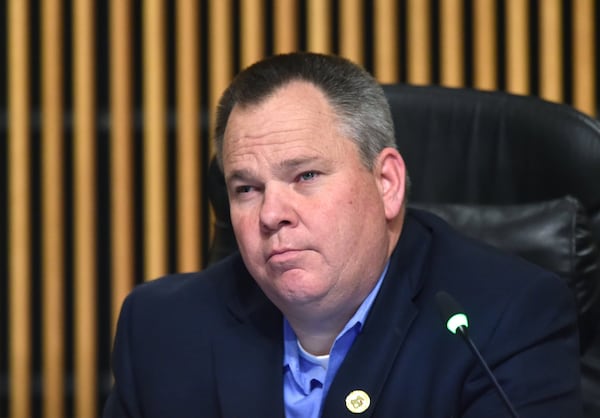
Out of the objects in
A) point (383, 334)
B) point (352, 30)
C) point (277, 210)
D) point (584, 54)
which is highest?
point (352, 30)

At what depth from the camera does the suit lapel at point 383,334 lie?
1.81 m

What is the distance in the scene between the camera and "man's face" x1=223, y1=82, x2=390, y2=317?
5.80 ft

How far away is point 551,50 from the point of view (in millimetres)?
3389

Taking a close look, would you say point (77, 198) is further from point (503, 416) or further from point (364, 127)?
point (503, 416)

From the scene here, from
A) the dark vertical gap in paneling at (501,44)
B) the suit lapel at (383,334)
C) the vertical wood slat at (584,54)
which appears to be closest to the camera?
the suit lapel at (383,334)

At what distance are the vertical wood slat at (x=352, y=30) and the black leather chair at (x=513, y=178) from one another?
1236 mm

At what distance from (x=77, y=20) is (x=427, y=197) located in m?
1.67

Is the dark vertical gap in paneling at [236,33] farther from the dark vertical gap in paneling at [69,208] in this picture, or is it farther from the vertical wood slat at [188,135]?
the dark vertical gap in paneling at [69,208]

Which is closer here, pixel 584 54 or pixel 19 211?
pixel 584 54

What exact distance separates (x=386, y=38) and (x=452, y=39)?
0.20 m

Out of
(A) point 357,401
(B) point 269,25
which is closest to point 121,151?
(B) point 269,25

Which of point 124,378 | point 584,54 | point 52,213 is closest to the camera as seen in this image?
point 124,378

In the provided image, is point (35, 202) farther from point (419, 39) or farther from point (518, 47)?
point (518, 47)

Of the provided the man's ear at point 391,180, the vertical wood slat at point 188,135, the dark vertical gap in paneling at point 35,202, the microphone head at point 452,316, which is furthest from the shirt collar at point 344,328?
the dark vertical gap in paneling at point 35,202
